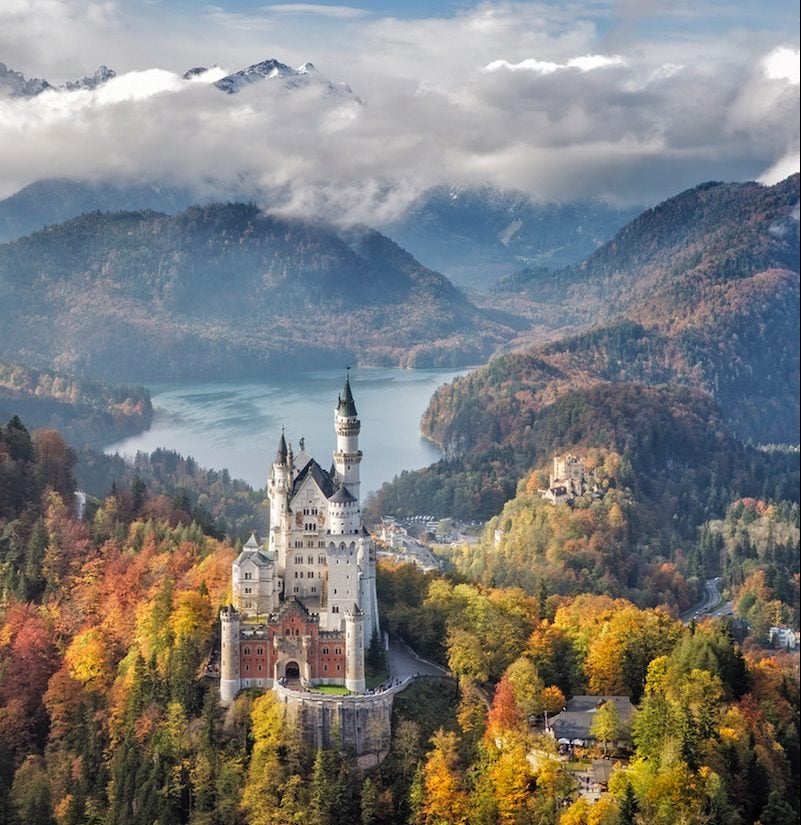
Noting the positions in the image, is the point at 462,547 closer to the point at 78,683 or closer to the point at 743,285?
the point at 78,683

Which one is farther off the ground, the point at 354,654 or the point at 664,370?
the point at 664,370

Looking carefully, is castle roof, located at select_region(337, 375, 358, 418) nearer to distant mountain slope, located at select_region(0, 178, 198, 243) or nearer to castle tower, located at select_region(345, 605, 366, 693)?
castle tower, located at select_region(345, 605, 366, 693)

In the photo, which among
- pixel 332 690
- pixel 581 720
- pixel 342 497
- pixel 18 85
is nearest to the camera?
pixel 581 720

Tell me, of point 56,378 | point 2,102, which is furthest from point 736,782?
point 56,378

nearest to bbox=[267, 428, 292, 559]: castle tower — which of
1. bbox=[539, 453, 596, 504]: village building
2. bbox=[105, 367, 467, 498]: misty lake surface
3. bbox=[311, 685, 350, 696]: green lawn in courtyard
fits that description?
bbox=[311, 685, 350, 696]: green lawn in courtyard

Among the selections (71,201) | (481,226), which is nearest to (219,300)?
(71,201)

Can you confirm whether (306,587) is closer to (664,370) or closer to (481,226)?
(664,370)
